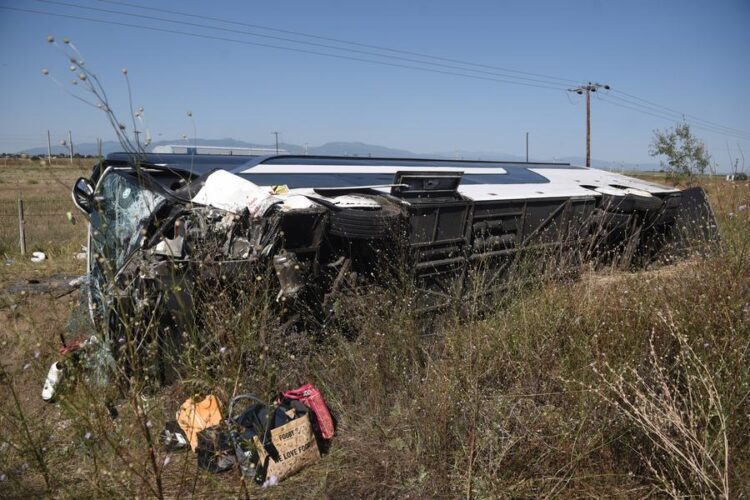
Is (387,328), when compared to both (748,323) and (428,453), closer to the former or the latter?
(428,453)

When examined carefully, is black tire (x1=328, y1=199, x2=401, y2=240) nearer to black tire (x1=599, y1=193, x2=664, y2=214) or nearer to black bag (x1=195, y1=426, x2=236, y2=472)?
black bag (x1=195, y1=426, x2=236, y2=472)

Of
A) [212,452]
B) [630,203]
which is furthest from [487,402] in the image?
[630,203]

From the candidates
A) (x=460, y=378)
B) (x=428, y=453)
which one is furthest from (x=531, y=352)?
(x=428, y=453)

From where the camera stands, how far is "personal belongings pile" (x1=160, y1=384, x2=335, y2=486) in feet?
9.46

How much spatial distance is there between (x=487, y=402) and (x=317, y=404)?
108 centimetres

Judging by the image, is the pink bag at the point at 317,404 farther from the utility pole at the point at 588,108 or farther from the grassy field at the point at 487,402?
the utility pole at the point at 588,108

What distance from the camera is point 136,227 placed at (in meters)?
4.56

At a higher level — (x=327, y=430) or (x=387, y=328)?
(x=387, y=328)

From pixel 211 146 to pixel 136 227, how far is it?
4.60 m

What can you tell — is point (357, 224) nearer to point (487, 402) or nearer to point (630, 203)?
point (487, 402)

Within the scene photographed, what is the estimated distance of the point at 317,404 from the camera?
338 cm

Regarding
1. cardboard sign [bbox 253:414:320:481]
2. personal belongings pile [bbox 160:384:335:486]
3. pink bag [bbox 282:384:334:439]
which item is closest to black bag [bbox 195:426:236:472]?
personal belongings pile [bbox 160:384:335:486]

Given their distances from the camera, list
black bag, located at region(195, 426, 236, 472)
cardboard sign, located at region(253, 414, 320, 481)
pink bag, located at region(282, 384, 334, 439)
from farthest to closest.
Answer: pink bag, located at region(282, 384, 334, 439), cardboard sign, located at region(253, 414, 320, 481), black bag, located at region(195, 426, 236, 472)

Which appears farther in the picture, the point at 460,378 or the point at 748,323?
the point at 748,323
